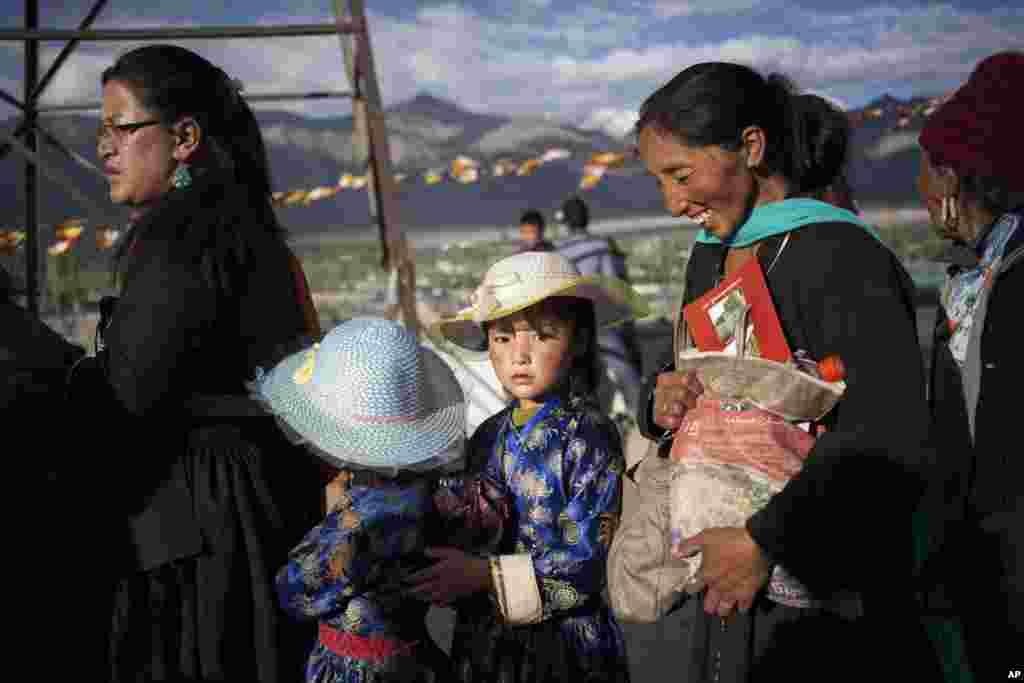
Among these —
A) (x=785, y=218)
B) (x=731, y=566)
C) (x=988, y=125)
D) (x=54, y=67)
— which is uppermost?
(x=54, y=67)

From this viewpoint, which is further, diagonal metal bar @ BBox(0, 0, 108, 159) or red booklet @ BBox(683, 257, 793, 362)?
diagonal metal bar @ BBox(0, 0, 108, 159)

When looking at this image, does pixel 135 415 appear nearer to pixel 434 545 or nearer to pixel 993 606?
pixel 434 545

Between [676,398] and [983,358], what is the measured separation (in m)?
0.62

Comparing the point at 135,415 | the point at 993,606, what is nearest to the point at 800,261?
the point at 993,606

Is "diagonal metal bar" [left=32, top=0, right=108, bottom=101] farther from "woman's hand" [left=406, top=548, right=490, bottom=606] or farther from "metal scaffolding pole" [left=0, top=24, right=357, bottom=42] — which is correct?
"woman's hand" [left=406, top=548, right=490, bottom=606]

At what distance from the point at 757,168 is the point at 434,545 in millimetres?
982

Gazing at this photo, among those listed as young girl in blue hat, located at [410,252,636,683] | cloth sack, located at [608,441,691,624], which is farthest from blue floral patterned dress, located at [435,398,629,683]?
cloth sack, located at [608,441,691,624]

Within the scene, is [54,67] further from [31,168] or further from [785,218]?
[785,218]

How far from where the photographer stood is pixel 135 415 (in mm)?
1823

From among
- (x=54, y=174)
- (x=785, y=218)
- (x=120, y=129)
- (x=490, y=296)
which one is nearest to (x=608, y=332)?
(x=54, y=174)

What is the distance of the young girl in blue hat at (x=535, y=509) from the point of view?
1.95 metres

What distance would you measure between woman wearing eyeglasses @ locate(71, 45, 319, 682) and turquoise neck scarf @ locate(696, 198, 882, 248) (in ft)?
3.17

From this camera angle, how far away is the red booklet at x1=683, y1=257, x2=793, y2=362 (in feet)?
5.11

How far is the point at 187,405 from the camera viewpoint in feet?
6.32
